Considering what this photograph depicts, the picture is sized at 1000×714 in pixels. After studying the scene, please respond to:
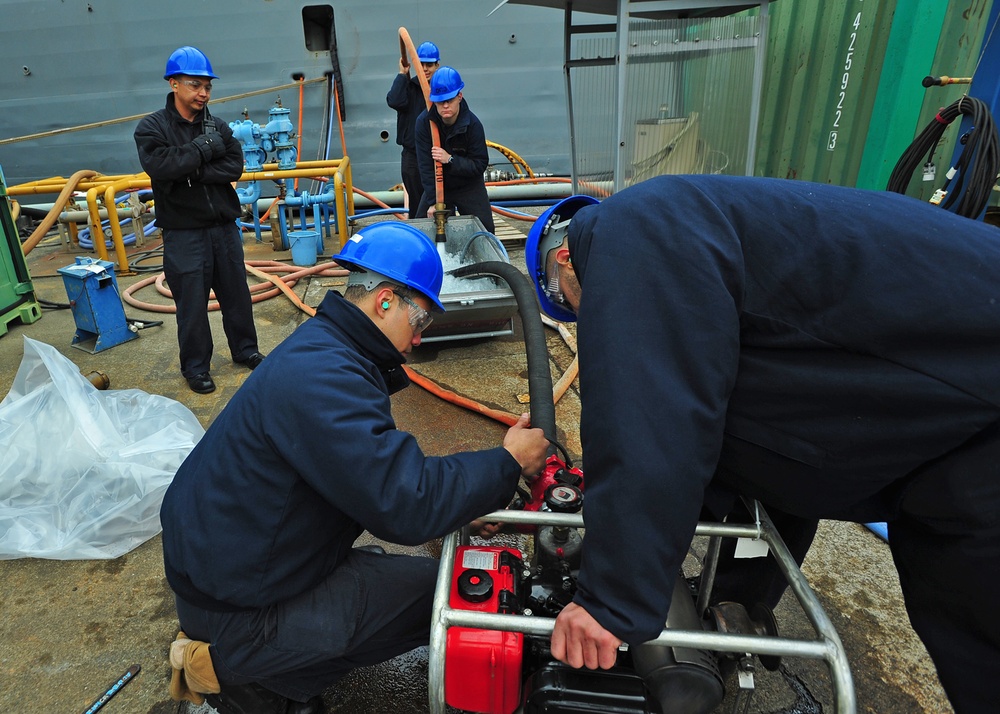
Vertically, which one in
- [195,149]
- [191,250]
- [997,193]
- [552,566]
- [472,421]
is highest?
[195,149]

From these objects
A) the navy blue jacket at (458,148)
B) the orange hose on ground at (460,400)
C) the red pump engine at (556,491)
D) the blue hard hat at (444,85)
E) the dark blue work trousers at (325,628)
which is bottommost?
the orange hose on ground at (460,400)

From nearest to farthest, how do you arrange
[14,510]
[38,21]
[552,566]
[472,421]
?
[552,566], [14,510], [472,421], [38,21]

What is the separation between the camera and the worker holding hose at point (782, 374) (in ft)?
3.45

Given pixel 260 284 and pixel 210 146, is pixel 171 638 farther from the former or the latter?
pixel 260 284

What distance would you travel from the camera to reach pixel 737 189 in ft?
3.94

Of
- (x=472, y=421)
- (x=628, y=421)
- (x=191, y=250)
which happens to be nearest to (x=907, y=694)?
(x=628, y=421)

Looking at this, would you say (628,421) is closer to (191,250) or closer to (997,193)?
(191,250)

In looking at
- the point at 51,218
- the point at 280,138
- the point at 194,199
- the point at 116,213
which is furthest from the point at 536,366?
the point at 280,138

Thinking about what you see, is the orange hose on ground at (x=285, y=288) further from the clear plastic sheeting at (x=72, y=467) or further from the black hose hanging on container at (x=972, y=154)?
the black hose hanging on container at (x=972, y=154)

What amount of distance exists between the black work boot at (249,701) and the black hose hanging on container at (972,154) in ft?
12.6

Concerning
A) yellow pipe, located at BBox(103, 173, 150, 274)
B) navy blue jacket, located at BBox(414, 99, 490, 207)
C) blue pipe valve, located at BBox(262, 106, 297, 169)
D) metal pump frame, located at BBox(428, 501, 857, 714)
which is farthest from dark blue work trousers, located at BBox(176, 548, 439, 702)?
blue pipe valve, located at BBox(262, 106, 297, 169)

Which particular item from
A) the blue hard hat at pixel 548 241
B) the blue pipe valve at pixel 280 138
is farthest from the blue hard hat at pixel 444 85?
the blue hard hat at pixel 548 241

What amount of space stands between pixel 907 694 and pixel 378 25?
390 inches

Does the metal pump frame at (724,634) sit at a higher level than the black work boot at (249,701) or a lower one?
higher
